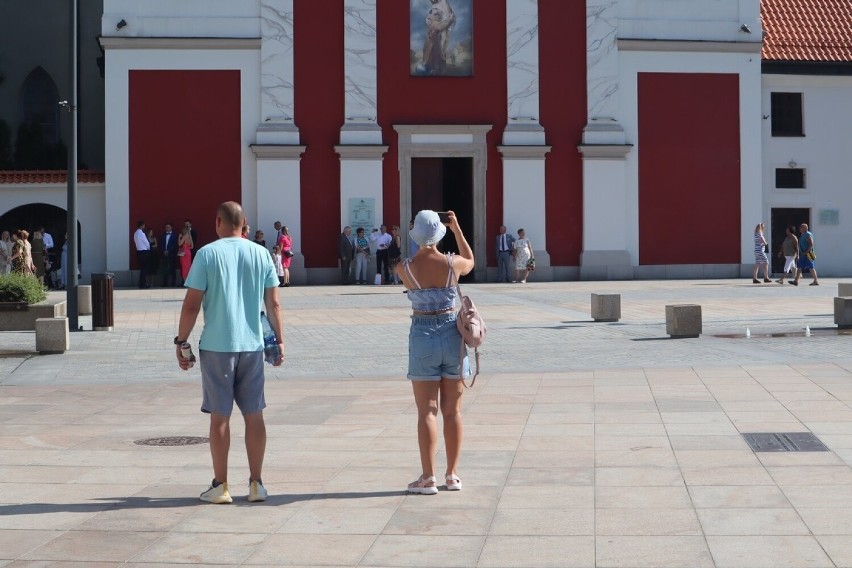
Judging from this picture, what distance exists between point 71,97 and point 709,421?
1450cm

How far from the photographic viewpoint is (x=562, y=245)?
1559 inches

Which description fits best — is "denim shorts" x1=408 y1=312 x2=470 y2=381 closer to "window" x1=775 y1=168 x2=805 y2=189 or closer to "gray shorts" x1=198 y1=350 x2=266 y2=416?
"gray shorts" x1=198 y1=350 x2=266 y2=416

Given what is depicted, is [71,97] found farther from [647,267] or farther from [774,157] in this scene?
[774,157]

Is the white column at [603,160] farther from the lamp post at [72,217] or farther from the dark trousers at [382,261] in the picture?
the lamp post at [72,217]

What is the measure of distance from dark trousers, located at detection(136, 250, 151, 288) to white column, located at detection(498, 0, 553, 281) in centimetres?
1053

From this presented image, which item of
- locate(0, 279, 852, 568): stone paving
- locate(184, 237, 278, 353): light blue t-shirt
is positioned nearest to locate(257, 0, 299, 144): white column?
locate(0, 279, 852, 568): stone paving

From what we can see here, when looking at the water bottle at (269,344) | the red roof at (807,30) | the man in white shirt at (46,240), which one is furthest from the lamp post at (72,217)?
the red roof at (807,30)

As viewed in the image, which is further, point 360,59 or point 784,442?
point 360,59

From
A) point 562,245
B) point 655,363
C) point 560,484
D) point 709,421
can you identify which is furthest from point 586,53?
point 560,484

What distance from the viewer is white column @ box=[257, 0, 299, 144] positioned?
38.1m

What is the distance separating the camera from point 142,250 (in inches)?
1457

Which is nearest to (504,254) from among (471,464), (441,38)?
(441,38)

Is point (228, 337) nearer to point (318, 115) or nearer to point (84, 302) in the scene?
point (84, 302)

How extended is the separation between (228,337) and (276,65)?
31.2m
